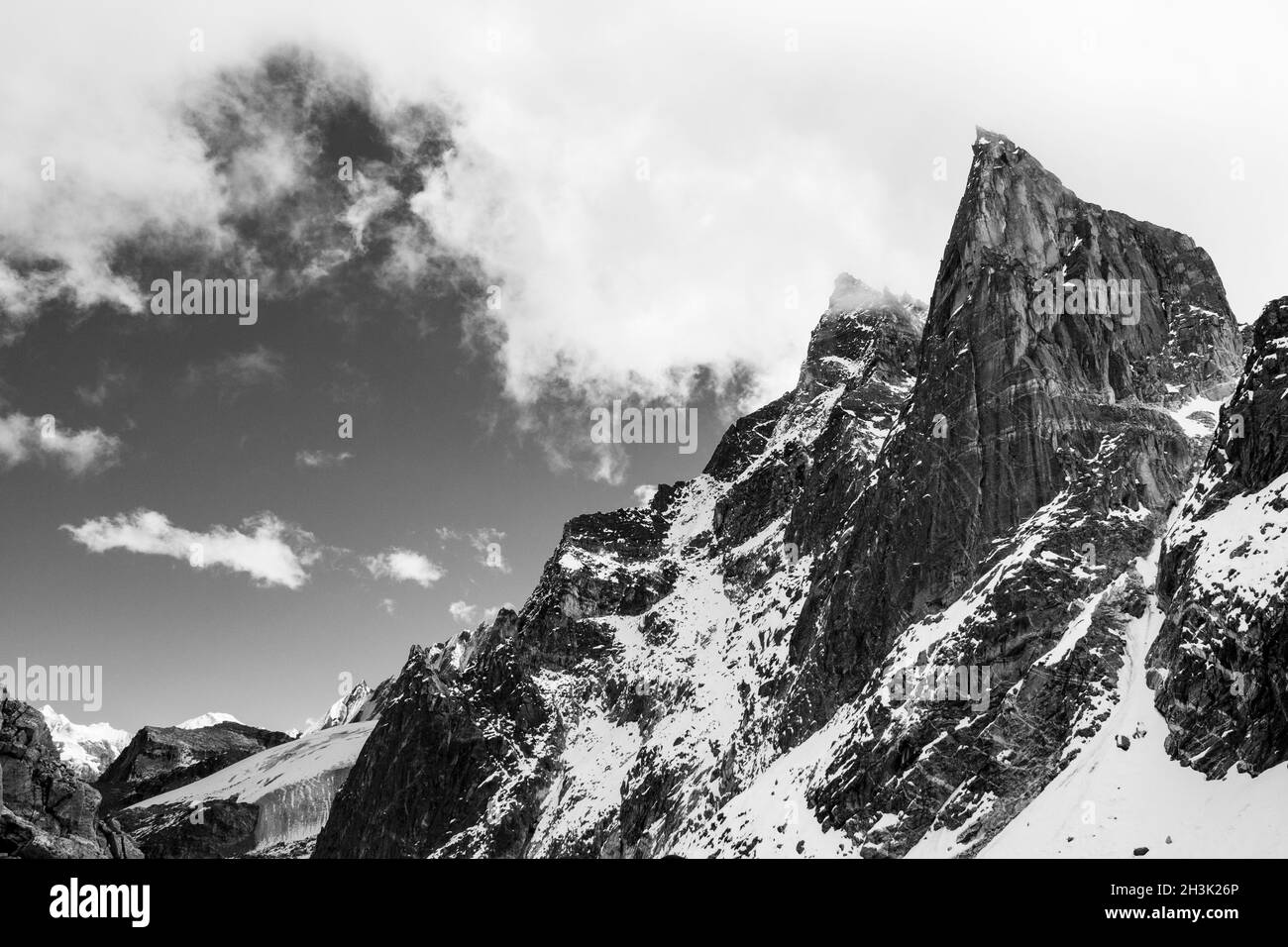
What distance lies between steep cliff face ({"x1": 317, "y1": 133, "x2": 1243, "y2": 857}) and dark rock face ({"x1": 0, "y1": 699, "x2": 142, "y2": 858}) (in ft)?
165

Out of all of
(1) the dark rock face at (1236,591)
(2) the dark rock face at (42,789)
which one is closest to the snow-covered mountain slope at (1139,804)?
(1) the dark rock face at (1236,591)

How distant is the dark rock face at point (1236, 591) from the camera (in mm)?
59688

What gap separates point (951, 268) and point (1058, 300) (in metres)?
13.6

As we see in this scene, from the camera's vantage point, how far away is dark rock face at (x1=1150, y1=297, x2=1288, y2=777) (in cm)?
5969

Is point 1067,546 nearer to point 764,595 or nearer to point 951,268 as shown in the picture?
point 951,268

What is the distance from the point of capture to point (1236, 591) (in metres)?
63.7

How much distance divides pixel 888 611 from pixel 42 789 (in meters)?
71.7

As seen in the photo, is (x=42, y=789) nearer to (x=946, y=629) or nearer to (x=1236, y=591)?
(x=946, y=629)

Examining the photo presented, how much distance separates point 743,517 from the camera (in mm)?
171000

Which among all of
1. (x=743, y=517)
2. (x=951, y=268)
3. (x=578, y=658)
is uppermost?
(x=951, y=268)

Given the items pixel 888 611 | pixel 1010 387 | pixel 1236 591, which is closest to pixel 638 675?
pixel 888 611

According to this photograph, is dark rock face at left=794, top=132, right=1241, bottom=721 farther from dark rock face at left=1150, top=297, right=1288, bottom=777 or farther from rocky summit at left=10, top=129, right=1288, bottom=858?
dark rock face at left=1150, top=297, right=1288, bottom=777
